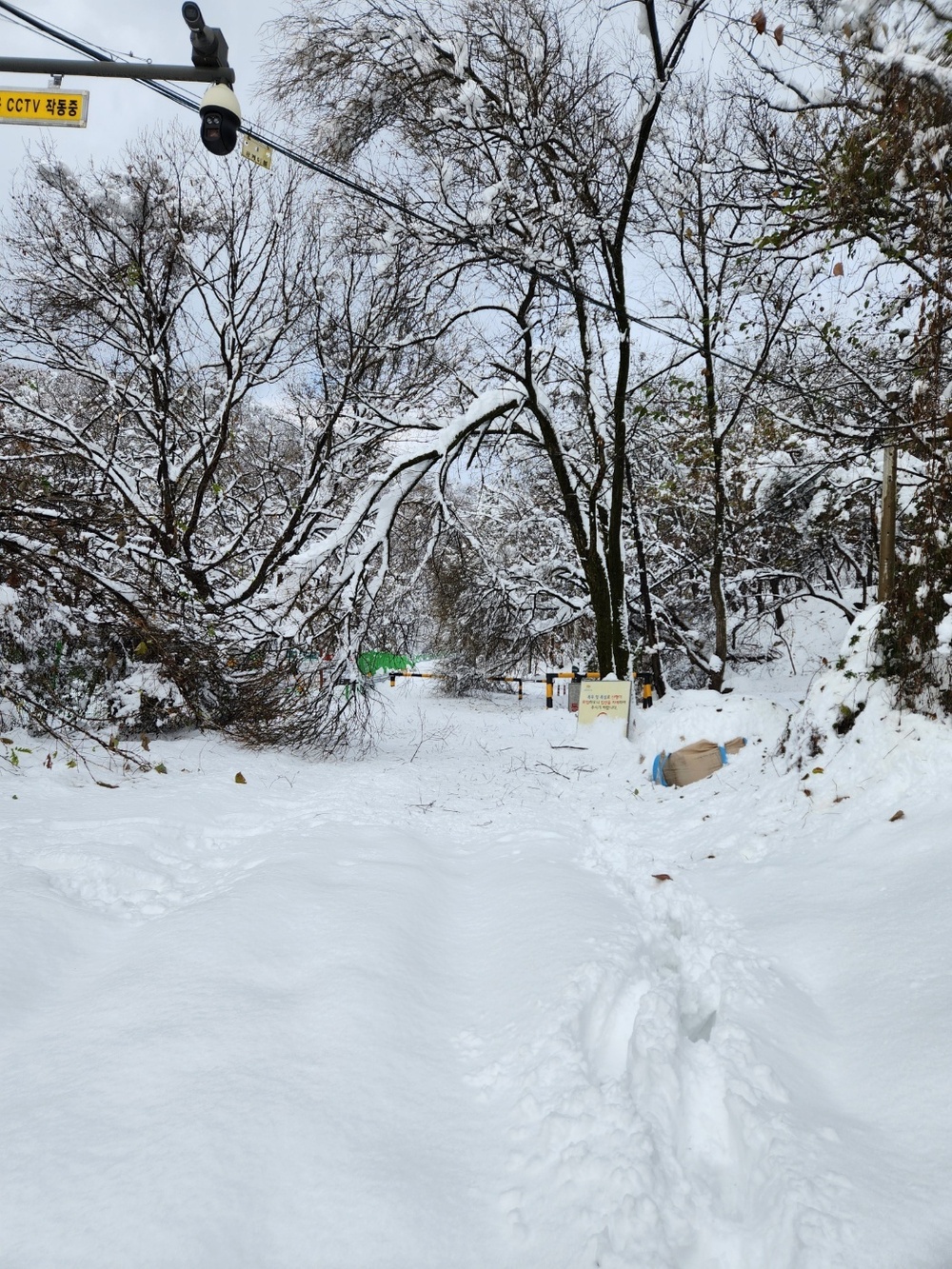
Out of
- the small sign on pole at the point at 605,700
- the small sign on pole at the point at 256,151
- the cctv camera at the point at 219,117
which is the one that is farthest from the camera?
the small sign on pole at the point at 605,700

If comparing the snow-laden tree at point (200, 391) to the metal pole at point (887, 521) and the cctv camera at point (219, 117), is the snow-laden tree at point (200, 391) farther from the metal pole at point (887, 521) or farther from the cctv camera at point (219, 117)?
the metal pole at point (887, 521)

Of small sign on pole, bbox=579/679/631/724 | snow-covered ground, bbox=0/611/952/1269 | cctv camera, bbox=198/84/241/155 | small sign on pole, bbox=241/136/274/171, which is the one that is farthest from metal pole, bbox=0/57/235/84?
small sign on pole, bbox=579/679/631/724

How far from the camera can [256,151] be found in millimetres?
7266

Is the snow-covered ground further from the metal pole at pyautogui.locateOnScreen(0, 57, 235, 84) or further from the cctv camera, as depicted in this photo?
the metal pole at pyautogui.locateOnScreen(0, 57, 235, 84)

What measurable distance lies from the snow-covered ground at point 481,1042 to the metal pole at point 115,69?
202 inches

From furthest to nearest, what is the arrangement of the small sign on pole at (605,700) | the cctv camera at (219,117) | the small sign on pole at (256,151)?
1. the small sign on pole at (605,700)
2. the small sign on pole at (256,151)
3. the cctv camera at (219,117)

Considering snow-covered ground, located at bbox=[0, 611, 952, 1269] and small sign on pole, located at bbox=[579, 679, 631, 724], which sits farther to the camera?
small sign on pole, located at bbox=[579, 679, 631, 724]

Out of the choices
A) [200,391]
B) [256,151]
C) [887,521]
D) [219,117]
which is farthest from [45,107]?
[887,521]

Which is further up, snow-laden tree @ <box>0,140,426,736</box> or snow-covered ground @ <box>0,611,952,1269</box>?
snow-laden tree @ <box>0,140,426,736</box>

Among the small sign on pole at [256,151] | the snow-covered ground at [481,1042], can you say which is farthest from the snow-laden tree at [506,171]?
the snow-covered ground at [481,1042]

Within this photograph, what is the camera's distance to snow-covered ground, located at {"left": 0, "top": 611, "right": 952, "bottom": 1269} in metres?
1.46

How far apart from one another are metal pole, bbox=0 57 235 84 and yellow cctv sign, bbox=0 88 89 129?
140 millimetres

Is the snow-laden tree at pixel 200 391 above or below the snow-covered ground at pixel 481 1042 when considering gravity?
above

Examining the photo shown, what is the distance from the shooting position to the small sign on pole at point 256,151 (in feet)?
23.6
